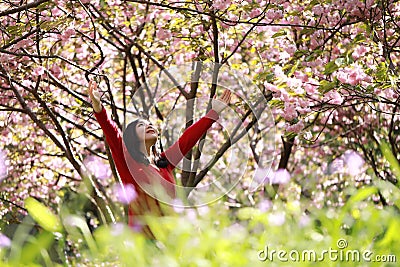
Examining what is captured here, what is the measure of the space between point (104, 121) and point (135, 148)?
25 centimetres

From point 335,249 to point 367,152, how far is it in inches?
251

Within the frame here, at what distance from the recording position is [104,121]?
424 cm

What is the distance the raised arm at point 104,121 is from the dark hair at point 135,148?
0.06m

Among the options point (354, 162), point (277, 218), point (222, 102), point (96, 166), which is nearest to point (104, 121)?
point (222, 102)

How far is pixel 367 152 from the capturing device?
751 centimetres

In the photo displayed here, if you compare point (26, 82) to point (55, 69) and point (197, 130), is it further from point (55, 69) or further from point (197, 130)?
point (197, 130)

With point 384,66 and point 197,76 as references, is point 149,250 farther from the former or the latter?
point 197,76

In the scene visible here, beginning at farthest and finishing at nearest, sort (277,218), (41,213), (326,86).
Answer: (326,86) < (277,218) < (41,213)

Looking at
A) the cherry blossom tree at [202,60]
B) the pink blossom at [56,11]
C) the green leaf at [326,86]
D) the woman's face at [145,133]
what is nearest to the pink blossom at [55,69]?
the cherry blossom tree at [202,60]

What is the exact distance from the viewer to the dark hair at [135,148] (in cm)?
422

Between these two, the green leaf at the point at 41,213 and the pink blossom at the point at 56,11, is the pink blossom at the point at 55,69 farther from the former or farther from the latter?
the green leaf at the point at 41,213

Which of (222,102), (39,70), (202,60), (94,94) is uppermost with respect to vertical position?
(202,60)

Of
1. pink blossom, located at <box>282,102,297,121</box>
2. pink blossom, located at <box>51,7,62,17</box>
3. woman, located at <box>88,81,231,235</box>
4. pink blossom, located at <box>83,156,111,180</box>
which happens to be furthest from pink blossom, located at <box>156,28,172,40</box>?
pink blossom, located at <box>83,156,111,180</box>

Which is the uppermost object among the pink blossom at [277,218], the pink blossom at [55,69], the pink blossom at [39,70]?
the pink blossom at [55,69]
